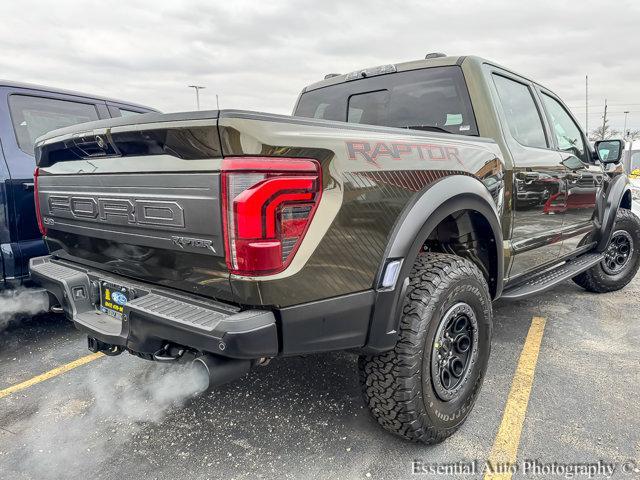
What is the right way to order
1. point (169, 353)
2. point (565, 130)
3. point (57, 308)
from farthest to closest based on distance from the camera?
point (565, 130)
point (57, 308)
point (169, 353)

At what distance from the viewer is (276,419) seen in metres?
2.50

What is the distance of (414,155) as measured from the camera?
6.76ft

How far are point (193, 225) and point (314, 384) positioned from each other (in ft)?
5.27

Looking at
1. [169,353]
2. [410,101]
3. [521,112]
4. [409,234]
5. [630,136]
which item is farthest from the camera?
[630,136]

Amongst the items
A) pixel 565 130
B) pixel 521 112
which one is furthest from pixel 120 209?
pixel 565 130

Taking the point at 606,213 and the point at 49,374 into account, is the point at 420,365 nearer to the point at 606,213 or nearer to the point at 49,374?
the point at 49,374

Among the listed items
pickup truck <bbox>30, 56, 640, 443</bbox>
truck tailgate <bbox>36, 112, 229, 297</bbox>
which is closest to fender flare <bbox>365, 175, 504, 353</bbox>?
pickup truck <bbox>30, 56, 640, 443</bbox>

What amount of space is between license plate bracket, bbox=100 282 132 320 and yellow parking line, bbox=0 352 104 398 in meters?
1.24

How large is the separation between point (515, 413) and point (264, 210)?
194 cm

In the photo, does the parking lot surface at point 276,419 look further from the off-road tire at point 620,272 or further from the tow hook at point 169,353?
the off-road tire at point 620,272

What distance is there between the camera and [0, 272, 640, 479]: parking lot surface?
2.14 m

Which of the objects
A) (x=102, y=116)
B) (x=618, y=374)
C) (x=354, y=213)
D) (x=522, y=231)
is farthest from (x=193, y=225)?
(x=102, y=116)

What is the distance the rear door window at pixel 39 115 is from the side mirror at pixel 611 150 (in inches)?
191

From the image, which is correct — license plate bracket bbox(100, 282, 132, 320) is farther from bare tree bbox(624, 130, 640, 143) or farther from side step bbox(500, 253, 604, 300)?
bare tree bbox(624, 130, 640, 143)
